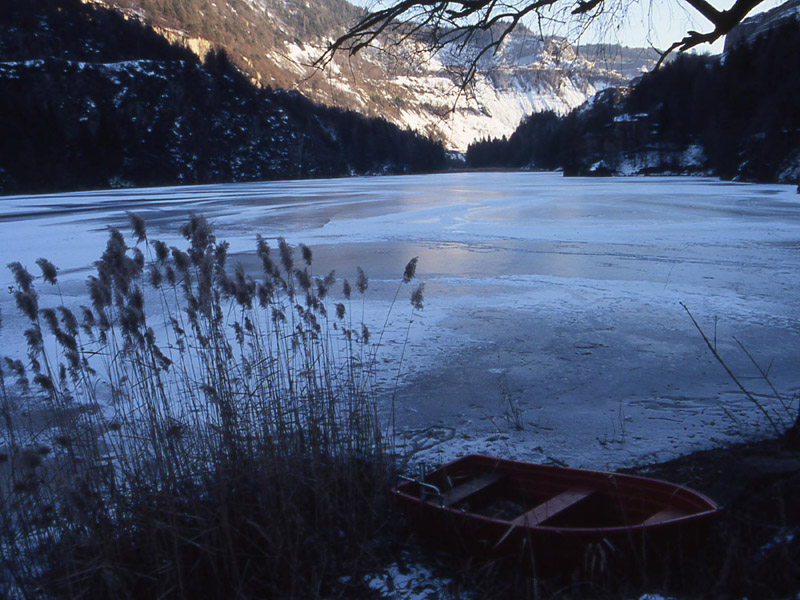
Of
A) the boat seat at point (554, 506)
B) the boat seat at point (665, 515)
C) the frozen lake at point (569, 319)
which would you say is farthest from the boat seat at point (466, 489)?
the boat seat at point (665, 515)

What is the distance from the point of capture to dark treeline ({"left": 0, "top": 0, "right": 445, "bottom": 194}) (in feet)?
169

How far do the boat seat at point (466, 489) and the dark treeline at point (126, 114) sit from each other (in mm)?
49524

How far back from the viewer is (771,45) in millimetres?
35031

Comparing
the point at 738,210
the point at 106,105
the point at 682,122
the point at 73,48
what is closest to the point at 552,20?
the point at 738,210

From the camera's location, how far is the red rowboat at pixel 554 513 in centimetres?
210

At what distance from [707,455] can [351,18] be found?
3.49 metres

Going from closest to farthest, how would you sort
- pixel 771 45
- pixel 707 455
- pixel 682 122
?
pixel 707 455
pixel 771 45
pixel 682 122

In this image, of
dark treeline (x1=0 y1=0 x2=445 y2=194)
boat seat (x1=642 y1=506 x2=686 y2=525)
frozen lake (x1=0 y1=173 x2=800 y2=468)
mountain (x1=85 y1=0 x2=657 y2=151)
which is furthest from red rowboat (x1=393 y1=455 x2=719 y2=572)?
dark treeline (x1=0 y1=0 x2=445 y2=194)

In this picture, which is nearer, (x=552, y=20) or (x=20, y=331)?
(x=552, y=20)

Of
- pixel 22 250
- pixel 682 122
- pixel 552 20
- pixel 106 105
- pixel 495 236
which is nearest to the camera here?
pixel 552 20

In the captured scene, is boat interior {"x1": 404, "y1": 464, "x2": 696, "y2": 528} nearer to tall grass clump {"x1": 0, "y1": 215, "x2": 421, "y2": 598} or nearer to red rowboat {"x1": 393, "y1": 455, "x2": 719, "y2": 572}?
red rowboat {"x1": 393, "y1": 455, "x2": 719, "y2": 572}

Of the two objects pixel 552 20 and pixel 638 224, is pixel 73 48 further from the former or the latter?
pixel 552 20

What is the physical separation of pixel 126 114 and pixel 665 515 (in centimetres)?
6233

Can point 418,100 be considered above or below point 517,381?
above
